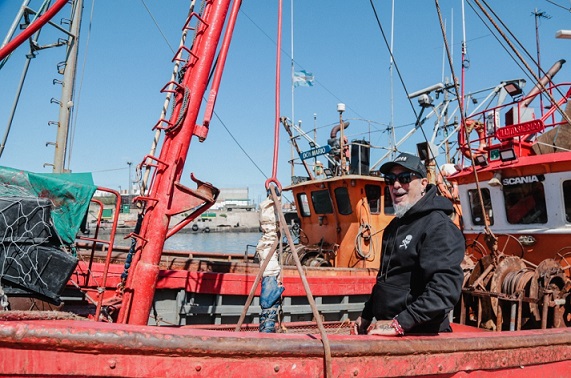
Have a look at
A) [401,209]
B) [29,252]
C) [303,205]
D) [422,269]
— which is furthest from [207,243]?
[422,269]

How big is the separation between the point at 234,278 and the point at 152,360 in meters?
3.58

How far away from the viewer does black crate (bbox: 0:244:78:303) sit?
2.96 metres

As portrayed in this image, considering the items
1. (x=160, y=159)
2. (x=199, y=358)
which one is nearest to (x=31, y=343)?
(x=199, y=358)

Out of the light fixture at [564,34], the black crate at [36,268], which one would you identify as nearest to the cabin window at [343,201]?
the light fixture at [564,34]

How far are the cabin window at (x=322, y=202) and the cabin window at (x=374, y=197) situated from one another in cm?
90

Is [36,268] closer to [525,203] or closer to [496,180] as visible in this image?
[496,180]

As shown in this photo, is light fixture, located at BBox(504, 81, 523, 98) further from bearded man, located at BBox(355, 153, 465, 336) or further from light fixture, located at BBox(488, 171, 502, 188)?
bearded man, located at BBox(355, 153, 465, 336)

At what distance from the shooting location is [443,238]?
9.15ft

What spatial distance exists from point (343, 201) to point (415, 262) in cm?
678

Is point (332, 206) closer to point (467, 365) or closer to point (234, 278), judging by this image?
point (234, 278)

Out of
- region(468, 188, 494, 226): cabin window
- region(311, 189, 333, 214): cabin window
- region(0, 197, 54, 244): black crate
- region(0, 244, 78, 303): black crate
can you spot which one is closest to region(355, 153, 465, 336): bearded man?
region(0, 244, 78, 303): black crate

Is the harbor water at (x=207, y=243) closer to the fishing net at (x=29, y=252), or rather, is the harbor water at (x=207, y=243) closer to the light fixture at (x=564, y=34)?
the light fixture at (x=564, y=34)

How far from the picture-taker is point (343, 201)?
970 cm

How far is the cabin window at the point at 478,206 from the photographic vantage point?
23.1 ft
